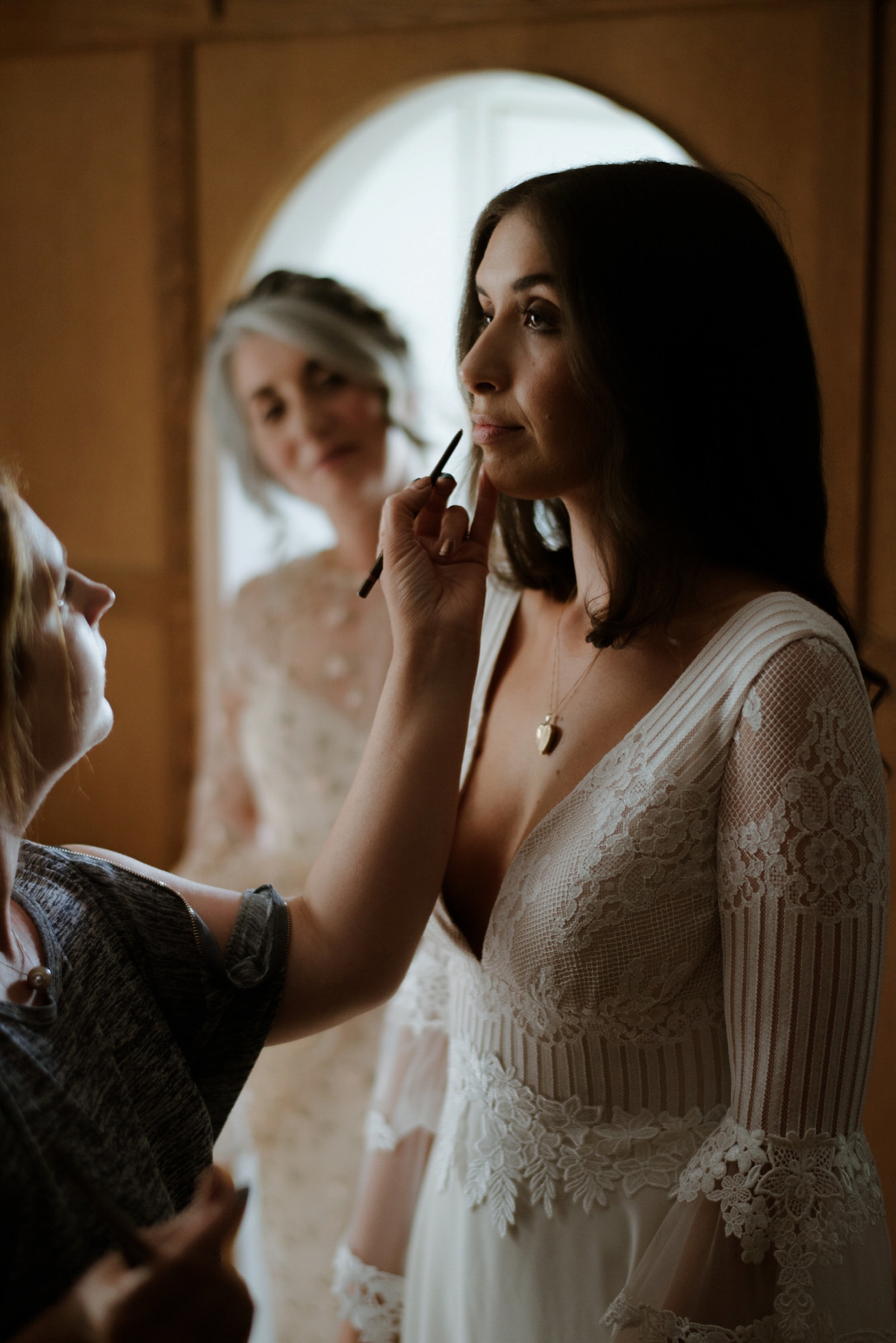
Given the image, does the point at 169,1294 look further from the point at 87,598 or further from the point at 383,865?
the point at 87,598

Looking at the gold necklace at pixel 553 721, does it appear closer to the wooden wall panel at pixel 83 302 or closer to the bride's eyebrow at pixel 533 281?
the bride's eyebrow at pixel 533 281

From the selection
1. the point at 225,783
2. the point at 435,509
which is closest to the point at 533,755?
the point at 435,509

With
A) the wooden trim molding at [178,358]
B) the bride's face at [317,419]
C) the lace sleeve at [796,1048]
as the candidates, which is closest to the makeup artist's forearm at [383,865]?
the lace sleeve at [796,1048]

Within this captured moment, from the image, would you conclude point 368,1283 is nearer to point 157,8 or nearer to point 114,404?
point 114,404

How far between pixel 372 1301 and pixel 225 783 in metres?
1.25

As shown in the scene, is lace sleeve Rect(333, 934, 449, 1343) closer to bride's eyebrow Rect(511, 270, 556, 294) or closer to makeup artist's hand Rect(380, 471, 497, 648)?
makeup artist's hand Rect(380, 471, 497, 648)

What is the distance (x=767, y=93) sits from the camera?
7.84ft

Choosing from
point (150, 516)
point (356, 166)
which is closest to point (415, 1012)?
point (150, 516)

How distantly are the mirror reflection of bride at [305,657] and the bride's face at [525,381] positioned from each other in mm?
975

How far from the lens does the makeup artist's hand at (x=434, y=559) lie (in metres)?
1.21

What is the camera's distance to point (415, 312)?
3.63m

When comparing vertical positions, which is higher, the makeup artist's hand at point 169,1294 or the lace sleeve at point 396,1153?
the makeup artist's hand at point 169,1294

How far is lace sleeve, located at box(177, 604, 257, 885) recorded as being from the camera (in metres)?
2.32

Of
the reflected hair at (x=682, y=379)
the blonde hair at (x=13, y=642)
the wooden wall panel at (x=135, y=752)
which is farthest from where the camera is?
the wooden wall panel at (x=135, y=752)
